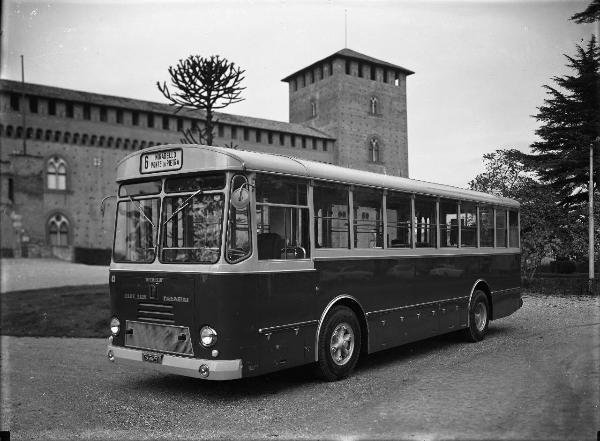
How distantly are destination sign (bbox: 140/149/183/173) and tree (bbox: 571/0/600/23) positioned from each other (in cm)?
489

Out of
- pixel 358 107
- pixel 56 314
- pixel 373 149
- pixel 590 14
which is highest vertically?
pixel 358 107

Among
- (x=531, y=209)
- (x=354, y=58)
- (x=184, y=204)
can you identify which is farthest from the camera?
(x=354, y=58)

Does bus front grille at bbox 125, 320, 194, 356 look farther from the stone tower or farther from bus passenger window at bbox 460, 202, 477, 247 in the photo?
the stone tower

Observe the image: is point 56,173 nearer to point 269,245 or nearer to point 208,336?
point 269,245

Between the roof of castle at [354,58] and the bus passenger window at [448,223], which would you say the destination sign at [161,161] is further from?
the roof of castle at [354,58]

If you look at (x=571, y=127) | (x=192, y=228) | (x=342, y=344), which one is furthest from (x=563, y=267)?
(x=192, y=228)

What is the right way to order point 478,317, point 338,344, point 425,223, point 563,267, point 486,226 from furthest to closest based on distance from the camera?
1. point 563,267
2. point 486,226
3. point 478,317
4. point 425,223
5. point 338,344

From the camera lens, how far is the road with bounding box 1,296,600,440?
5.36 m

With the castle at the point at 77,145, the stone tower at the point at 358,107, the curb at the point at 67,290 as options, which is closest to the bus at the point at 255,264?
the curb at the point at 67,290

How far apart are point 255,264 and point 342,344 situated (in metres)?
1.93

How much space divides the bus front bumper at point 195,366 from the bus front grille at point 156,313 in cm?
40

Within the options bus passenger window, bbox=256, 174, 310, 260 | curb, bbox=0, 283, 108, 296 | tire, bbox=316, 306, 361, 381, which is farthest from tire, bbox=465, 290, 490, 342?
curb, bbox=0, 283, 108, 296

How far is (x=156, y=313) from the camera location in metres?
6.84

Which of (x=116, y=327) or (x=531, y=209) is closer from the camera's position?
(x=116, y=327)
